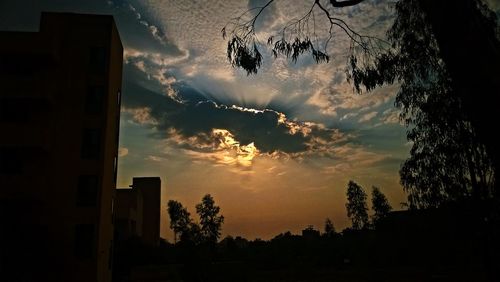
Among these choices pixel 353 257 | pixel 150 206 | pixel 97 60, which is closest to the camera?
pixel 97 60

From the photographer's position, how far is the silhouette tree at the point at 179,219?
3216 inches

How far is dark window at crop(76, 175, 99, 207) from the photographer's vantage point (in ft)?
75.6

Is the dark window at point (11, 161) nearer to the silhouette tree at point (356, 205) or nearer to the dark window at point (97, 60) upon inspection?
the dark window at point (97, 60)

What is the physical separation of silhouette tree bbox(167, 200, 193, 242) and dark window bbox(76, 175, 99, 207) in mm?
59999

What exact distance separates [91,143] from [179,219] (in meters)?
60.9

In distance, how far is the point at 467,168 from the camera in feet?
53.8

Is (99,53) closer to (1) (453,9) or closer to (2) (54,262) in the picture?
(2) (54,262)

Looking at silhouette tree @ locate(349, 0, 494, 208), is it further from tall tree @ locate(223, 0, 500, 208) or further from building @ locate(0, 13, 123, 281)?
building @ locate(0, 13, 123, 281)

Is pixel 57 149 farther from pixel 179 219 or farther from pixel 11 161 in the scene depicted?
pixel 179 219

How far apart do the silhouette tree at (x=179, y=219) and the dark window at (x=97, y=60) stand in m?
61.0

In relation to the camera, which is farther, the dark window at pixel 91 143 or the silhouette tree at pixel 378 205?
the silhouette tree at pixel 378 205

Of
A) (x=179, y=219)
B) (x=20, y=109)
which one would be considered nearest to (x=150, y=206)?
(x=179, y=219)

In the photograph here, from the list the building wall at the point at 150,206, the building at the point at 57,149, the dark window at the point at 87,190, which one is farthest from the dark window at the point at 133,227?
the dark window at the point at 87,190

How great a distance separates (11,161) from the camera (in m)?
22.7
